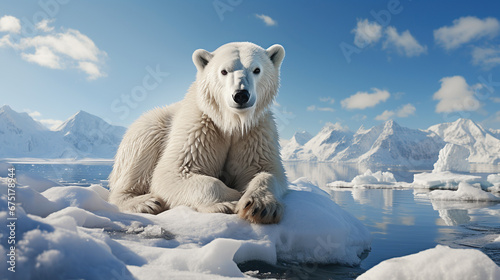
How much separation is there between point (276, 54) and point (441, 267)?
3160 millimetres

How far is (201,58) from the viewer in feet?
13.6

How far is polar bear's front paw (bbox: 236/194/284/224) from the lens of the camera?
9.51 ft

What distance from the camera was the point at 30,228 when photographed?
124 cm

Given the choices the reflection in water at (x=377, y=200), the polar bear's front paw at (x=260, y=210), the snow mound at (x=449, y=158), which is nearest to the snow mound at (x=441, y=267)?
the polar bear's front paw at (x=260, y=210)

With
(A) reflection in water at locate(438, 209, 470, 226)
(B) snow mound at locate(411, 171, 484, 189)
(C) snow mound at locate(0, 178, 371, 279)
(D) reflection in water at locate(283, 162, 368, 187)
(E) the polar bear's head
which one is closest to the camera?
(C) snow mound at locate(0, 178, 371, 279)

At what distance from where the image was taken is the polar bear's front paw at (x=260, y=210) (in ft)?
9.51

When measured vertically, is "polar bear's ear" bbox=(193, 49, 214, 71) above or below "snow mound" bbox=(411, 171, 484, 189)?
below

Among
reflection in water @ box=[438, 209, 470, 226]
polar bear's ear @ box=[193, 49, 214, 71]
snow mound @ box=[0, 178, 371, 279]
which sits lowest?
snow mound @ box=[0, 178, 371, 279]

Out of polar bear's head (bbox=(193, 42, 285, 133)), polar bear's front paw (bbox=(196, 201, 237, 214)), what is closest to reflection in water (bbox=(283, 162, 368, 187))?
polar bear's head (bbox=(193, 42, 285, 133))

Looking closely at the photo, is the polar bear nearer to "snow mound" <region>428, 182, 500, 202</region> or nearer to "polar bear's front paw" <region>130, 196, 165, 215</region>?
"polar bear's front paw" <region>130, 196, 165, 215</region>

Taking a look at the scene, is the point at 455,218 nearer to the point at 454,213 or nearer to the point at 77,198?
the point at 454,213

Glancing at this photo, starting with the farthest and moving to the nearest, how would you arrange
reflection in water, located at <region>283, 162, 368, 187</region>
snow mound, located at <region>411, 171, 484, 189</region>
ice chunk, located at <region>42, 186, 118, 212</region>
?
reflection in water, located at <region>283, 162, 368, 187</region>, snow mound, located at <region>411, 171, 484, 189</region>, ice chunk, located at <region>42, 186, 118, 212</region>

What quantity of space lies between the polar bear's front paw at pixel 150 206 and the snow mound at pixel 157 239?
0.47 meters

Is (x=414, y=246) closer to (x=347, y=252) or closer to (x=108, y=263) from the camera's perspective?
(x=347, y=252)
